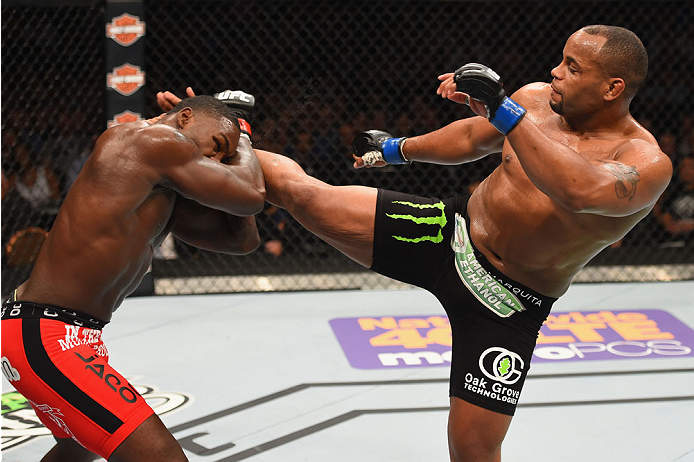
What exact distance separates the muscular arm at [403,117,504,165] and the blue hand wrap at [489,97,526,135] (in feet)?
1.39

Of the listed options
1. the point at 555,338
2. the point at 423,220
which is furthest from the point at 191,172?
the point at 555,338

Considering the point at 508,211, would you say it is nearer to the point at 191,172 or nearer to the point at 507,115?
the point at 507,115

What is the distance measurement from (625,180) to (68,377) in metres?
1.35

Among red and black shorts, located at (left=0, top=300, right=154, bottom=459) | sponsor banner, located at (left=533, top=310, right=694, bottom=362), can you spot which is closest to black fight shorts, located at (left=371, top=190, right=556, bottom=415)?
red and black shorts, located at (left=0, top=300, right=154, bottom=459)

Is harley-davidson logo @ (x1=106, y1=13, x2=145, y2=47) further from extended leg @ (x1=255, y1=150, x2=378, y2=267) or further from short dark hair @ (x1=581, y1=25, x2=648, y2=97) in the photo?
short dark hair @ (x1=581, y1=25, x2=648, y2=97)

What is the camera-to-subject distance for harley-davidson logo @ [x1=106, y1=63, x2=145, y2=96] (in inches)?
181

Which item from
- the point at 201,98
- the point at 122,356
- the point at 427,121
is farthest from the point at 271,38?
the point at 201,98

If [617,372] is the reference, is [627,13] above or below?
above

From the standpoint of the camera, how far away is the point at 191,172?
190 cm

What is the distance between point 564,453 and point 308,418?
0.95m

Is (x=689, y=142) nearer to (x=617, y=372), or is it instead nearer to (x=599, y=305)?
(x=599, y=305)

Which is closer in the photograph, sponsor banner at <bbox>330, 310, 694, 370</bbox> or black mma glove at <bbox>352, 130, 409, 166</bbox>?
black mma glove at <bbox>352, 130, 409, 166</bbox>

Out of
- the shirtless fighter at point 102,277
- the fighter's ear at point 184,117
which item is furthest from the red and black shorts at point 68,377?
the fighter's ear at point 184,117

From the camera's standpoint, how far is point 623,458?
9.34 ft
